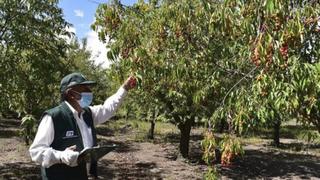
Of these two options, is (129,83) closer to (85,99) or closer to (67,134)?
(85,99)

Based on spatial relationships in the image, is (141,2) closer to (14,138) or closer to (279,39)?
(279,39)

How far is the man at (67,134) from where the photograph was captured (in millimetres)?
4074

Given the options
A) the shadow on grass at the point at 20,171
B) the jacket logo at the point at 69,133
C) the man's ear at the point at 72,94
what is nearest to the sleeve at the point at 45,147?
the jacket logo at the point at 69,133

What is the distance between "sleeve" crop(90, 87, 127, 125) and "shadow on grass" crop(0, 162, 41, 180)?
10.4 m

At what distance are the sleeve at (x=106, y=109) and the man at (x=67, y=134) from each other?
0.35 feet

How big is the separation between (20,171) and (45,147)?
12.1 meters

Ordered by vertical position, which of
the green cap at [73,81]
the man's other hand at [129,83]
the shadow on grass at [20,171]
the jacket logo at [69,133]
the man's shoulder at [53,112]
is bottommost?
the shadow on grass at [20,171]

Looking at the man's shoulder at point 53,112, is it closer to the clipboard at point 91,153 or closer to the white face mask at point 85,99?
the white face mask at point 85,99

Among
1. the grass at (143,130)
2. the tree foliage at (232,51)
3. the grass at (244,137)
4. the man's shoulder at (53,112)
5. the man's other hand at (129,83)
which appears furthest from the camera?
the grass at (143,130)

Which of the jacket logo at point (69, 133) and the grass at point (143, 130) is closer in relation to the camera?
the jacket logo at point (69, 133)

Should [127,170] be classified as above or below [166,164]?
below

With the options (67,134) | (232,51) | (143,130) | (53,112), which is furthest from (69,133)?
(143,130)

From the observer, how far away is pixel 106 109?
192 inches

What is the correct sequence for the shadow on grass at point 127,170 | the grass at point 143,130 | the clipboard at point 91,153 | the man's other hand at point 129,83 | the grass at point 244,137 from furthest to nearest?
the grass at point 143,130 → the grass at point 244,137 → the shadow on grass at point 127,170 → the man's other hand at point 129,83 → the clipboard at point 91,153
